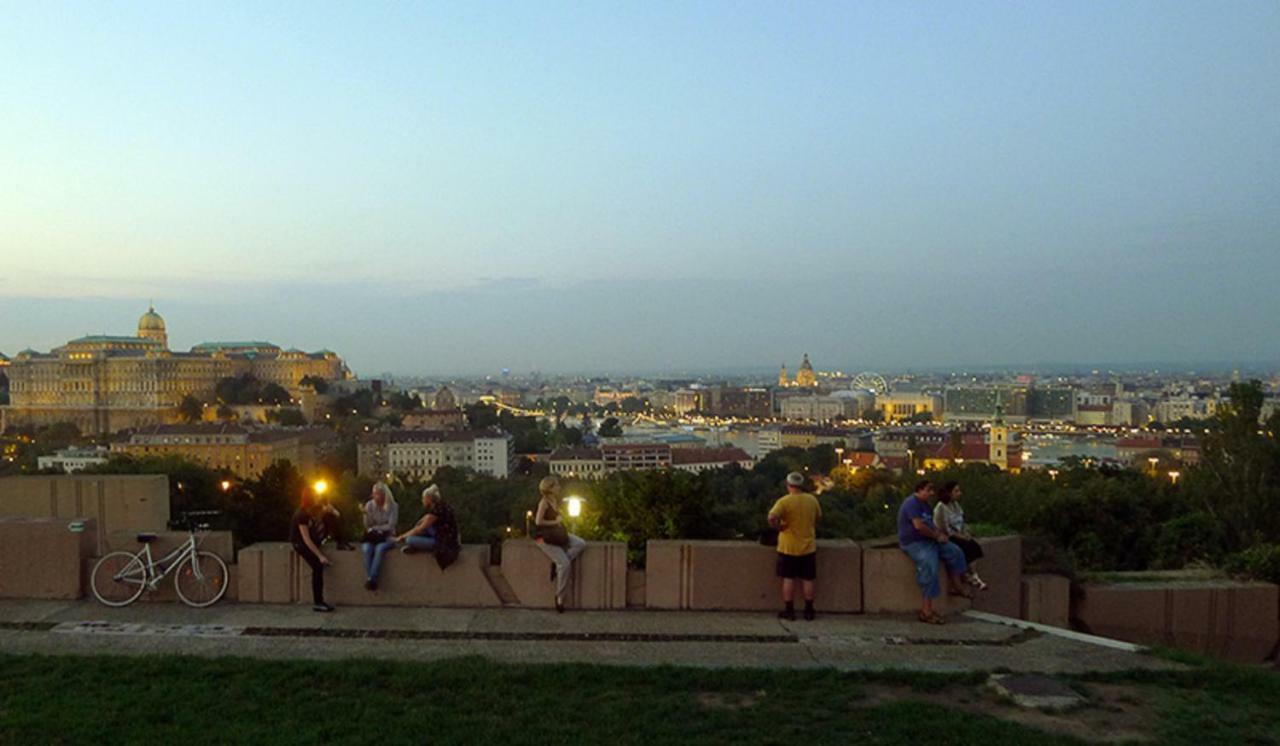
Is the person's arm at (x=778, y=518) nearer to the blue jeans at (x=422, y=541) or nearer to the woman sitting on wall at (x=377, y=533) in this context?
the blue jeans at (x=422, y=541)

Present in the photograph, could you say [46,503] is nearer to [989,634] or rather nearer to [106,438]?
[989,634]

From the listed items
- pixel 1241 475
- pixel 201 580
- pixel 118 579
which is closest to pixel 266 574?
pixel 201 580

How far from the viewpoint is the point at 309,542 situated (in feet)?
29.5

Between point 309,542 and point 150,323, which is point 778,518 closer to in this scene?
point 309,542

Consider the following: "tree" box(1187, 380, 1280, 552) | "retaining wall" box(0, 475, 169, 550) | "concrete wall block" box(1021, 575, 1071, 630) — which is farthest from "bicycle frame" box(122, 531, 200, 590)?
"tree" box(1187, 380, 1280, 552)

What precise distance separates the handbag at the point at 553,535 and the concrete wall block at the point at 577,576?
10.2 inches

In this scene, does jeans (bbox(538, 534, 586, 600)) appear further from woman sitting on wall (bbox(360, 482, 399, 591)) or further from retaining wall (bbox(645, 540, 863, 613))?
woman sitting on wall (bbox(360, 482, 399, 591))

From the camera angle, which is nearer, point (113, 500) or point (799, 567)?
point (799, 567)

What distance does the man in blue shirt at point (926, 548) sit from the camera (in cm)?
888

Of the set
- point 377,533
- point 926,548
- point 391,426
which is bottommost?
point 391,426

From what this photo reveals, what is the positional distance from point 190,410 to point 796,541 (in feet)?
426

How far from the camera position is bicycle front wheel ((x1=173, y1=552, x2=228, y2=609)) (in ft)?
29.7

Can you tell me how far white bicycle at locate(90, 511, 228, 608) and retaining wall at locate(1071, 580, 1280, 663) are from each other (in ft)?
28.2

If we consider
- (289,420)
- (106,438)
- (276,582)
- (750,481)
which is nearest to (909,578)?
(276,582)
